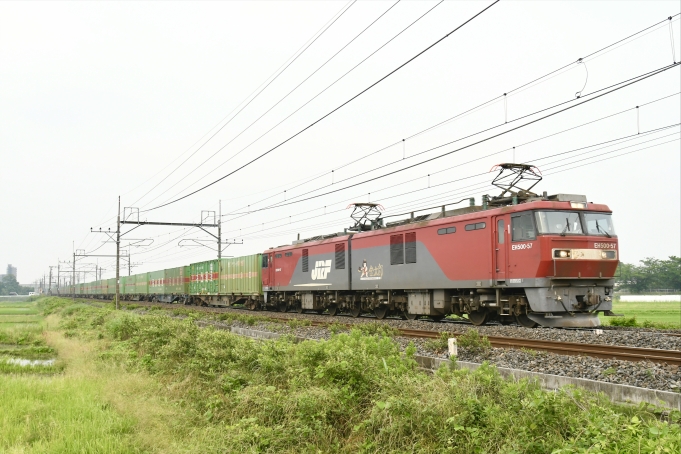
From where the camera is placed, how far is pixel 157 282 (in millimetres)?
59344

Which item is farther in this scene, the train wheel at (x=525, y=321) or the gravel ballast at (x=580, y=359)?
the train wheel at (x=525, y=321)

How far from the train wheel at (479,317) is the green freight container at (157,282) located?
144ft

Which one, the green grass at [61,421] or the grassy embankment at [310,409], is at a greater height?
the grassy embankment at [310,409]

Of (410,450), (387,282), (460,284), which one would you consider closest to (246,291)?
(387,282)

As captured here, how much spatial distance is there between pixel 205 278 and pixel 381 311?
25144 millimetres

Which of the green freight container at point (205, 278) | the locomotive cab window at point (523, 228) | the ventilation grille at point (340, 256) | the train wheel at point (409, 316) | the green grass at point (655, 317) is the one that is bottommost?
the green grass at point (655, 317)

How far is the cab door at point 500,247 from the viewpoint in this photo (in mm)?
16406

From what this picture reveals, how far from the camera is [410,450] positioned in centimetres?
598

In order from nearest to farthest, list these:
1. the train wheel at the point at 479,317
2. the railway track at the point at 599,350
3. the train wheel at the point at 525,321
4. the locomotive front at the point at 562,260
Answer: the railway track at the point at 599,350
the locomotive front at the point at 562,260
the train wheel at the point at 525,321
the train wheel at the point at 479,317

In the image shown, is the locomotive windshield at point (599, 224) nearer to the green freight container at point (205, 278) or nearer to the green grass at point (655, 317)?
the green grass at point (655, 317)

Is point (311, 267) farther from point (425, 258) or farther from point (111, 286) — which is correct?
point (111, 286)

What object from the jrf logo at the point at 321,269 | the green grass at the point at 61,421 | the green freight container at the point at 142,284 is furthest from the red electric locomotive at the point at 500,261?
the green freight container at the point at 142,284

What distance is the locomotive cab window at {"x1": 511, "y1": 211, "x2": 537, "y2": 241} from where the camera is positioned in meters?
15.6

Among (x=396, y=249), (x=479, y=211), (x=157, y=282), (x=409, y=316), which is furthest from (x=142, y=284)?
(x=479, y=211)
